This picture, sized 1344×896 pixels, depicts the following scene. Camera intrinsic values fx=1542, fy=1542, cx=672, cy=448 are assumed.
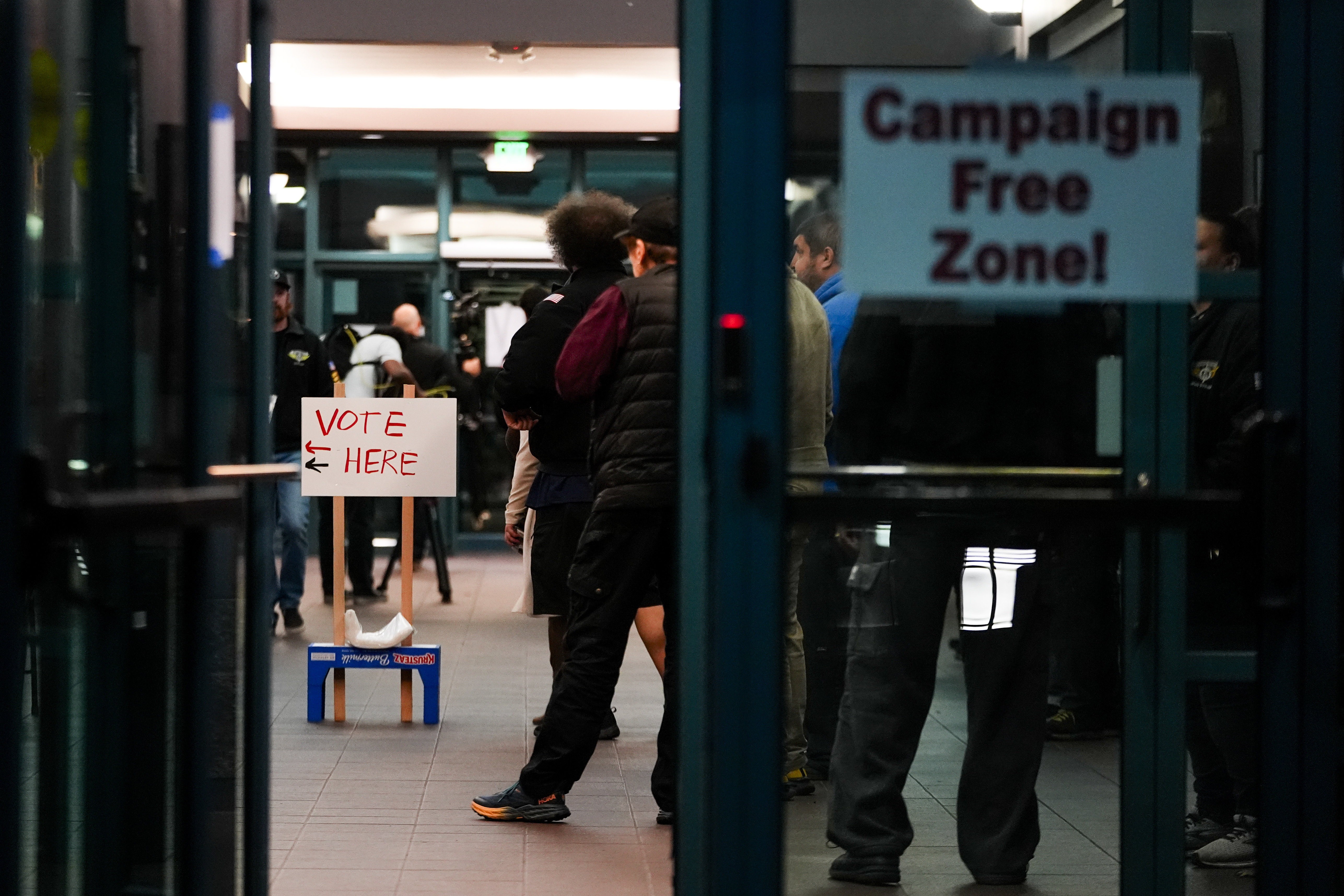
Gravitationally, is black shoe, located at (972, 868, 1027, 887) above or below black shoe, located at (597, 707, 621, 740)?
above

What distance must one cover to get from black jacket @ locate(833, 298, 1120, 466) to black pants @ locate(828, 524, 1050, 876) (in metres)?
0.29

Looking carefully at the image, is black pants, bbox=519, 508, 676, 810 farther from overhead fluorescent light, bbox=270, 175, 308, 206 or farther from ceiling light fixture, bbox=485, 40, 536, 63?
overhead fluorescent light, bbox=270, 175, 308, 206

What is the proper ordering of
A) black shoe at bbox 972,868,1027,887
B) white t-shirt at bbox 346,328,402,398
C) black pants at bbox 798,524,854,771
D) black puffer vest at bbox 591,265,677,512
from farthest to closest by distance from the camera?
1. white t-shirt at bbox 346,328,402,398
2. black puffer vest at bbox 591,265,677,512
3. black shoe at bbox 972,868,1027,887
4. black pants at bbox 798,524,854,771

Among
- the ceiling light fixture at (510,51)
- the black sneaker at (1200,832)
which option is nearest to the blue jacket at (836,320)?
the black sneaker at (1200,832)

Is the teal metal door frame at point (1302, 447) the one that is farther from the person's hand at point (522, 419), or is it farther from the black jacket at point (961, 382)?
the person's hand at point (522, 419)

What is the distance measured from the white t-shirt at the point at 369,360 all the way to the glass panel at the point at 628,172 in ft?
12.3

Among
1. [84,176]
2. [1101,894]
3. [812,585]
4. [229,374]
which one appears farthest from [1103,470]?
[84,176]

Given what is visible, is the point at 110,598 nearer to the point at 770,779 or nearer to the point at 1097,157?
the point at 770,779

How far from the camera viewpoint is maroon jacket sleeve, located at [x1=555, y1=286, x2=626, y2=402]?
171 inches

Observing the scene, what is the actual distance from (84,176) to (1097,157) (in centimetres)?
157

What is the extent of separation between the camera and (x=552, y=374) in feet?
16.6

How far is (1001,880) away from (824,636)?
1.74 ft

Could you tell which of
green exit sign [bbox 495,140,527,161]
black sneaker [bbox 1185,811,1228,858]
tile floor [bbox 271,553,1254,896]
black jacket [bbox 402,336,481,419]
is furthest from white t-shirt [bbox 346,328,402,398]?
black sneaker [bbox 1185,811,1228,858]

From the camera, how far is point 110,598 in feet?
8.36
